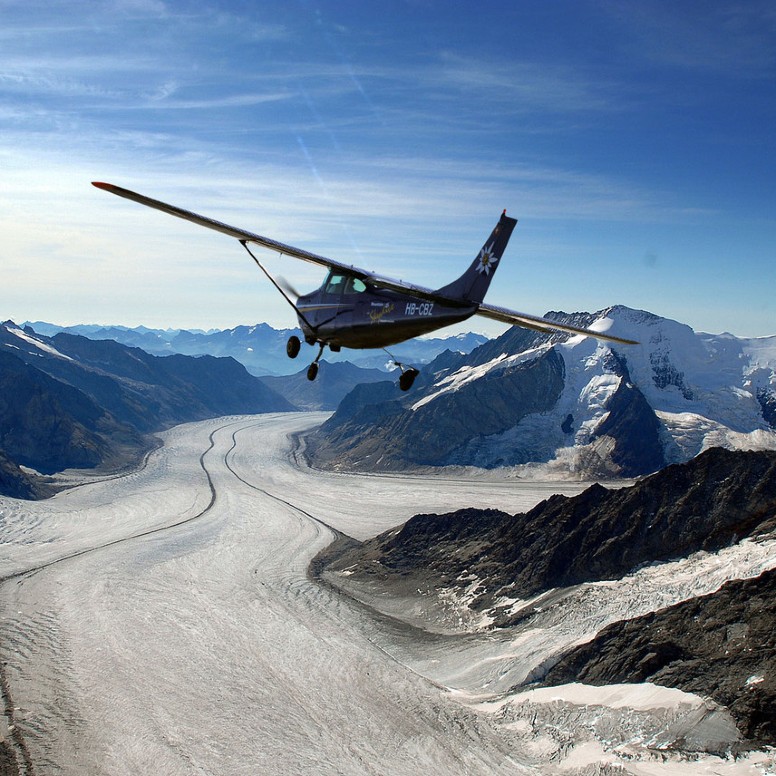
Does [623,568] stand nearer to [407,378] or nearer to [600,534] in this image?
[600,534]

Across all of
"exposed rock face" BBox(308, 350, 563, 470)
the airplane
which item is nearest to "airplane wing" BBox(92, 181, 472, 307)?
the airplane

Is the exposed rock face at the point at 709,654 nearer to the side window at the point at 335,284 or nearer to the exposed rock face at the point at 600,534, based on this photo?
the exposed rock face at the point at 600,534

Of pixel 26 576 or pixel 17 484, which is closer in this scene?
pixel 26 576

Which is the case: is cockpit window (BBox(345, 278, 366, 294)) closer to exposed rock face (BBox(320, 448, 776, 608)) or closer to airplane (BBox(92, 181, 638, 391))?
airplane (BBox(92, 181, 638, 391))

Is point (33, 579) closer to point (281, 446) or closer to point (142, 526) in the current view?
point (142, 526)

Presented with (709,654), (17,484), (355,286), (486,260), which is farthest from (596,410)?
(486,260)

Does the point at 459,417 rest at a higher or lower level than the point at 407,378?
lower

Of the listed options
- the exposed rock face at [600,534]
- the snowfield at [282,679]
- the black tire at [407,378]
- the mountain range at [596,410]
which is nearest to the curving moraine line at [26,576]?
the snowfield at [282,679]
